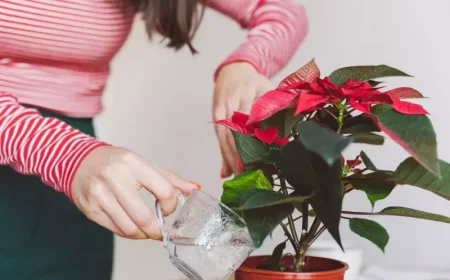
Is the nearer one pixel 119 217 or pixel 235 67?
pixel 119 217

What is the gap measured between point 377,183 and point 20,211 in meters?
0.56

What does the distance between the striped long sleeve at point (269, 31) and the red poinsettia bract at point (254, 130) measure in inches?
11.0

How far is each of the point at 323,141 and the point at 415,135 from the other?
8 cm

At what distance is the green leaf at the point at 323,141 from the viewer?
0.37 metres

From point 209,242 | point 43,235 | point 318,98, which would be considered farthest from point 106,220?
point 43,235

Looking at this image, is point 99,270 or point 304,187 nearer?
point 304,187

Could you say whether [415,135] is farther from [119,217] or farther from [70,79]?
[70,79]

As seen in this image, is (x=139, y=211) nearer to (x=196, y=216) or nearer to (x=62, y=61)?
(x=196, y=216)

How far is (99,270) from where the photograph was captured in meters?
0.92

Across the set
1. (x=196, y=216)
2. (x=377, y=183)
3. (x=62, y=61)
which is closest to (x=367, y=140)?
(x=377, y=183)

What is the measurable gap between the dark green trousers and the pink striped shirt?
0.05 meters

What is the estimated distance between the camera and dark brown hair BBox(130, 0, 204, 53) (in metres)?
0.87

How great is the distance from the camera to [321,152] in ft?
1.23

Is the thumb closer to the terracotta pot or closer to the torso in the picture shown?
the terracotta pot
